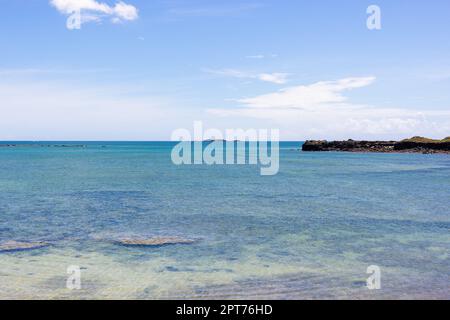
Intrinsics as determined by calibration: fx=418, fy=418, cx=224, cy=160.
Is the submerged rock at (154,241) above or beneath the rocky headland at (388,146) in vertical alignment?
beneath

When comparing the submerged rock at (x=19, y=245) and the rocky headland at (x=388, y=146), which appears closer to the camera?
the submerged rock at (x=19, y=245)

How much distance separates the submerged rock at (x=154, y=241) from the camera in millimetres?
18766

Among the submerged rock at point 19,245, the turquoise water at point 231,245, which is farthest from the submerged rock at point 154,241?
the submerged rock at point 19,245

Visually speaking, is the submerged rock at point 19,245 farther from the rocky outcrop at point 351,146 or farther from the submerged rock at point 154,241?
the rocky outcrop at point 351,146

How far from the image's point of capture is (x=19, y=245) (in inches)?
725

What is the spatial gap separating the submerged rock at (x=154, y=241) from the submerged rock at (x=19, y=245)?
332 cm

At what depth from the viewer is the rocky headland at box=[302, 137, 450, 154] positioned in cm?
12925

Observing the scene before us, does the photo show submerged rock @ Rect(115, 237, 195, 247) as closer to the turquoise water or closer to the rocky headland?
the turquoise water

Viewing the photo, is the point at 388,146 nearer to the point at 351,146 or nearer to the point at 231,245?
the point at 351,146

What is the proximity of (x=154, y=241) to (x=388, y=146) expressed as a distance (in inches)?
5548

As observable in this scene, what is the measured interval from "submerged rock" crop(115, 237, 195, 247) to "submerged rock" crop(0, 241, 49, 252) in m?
3.32

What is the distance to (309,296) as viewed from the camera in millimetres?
12438
